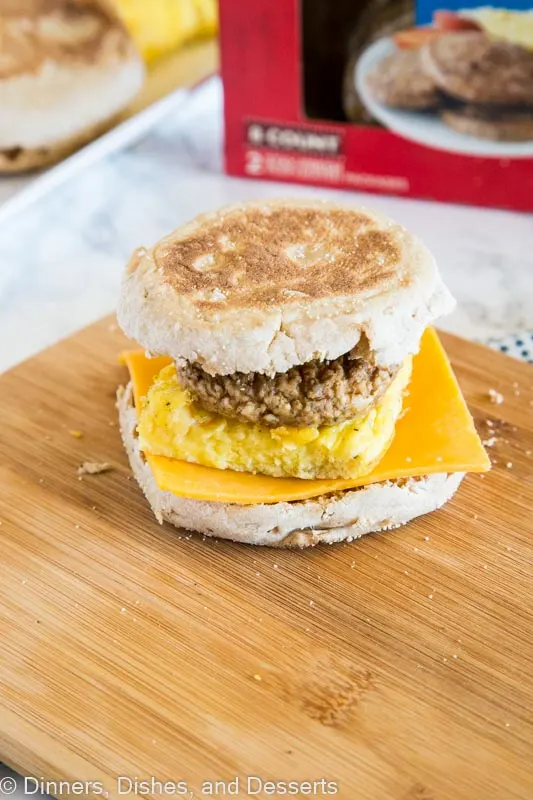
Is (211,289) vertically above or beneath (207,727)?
above

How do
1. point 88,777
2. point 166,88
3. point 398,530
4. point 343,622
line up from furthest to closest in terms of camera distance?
point 166,88 → point 398,530 → point 343,622 → point 88,777

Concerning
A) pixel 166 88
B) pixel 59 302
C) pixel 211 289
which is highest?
pixel 211 289

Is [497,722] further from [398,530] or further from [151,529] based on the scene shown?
[151,529]

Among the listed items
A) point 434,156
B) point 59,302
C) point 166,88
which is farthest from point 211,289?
point 166,88

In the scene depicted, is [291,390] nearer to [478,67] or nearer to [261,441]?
[261,441]

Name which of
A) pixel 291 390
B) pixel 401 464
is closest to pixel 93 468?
pixel 291 390

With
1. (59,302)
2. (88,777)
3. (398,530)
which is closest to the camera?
(88,777)

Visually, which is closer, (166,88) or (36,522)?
(36,522)
